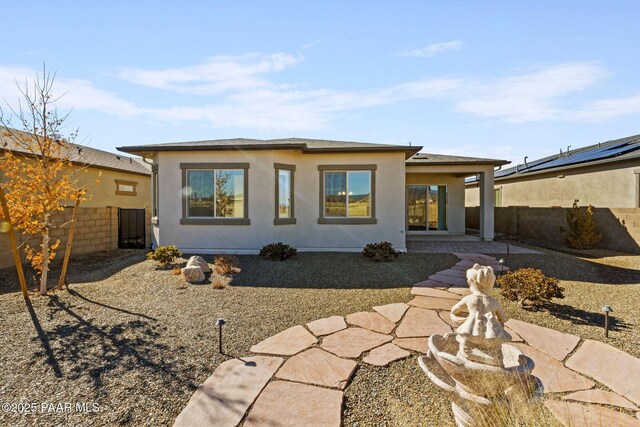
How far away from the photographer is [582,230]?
11.4m

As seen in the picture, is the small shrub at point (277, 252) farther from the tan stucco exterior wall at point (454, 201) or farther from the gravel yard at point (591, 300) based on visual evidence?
the tan stucco exterior wall at point (454, 201)

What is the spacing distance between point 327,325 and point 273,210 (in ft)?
19.1

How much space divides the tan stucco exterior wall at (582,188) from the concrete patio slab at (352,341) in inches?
556

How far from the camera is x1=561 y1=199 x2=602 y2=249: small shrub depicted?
37.3 feet

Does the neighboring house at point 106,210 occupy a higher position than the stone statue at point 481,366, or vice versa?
the neighboring house at point 106,210

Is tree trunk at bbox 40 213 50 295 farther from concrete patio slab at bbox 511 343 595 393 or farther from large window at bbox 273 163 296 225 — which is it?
concrete patio slab at bbox 511 343 595 393

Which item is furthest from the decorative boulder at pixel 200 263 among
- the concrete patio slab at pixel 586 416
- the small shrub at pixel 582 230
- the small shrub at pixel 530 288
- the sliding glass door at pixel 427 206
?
the small shrub at pixel 582 230

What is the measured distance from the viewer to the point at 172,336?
4207mm

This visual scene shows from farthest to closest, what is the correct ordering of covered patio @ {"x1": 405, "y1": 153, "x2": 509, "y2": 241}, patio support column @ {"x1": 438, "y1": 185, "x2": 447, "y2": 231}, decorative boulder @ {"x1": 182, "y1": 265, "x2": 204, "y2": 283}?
patio support column @ {"x1": 438, "y1": 185, "x2": 447, "y2": 231}, covered patio @ {"x1": 405, "y1": 153, "x2": 509, "y2": 241}, decorative boulder @ {"x1": 182, "y1": 265, "x2": 204, "y2": 283}

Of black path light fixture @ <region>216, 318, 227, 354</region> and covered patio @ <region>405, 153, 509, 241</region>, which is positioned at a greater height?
covered patio @ <region>405, 153, 509, 241</region>

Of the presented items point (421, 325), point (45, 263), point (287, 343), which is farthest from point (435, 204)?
point (45, 263)

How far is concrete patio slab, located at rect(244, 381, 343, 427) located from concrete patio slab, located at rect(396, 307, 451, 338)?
67.5 inches

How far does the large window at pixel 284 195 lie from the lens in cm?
1008

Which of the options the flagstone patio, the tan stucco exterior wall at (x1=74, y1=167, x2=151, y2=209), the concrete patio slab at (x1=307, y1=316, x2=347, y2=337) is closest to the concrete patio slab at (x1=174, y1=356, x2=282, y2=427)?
the flagstone patio
